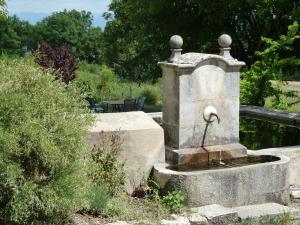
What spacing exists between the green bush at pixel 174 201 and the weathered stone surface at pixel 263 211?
78cm

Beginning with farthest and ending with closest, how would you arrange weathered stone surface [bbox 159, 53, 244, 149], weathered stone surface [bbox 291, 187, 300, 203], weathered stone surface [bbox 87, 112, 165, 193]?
weathered stone surface [bbox 291, 187, 300, 203]
weathered stone surface [bbox 159, 53, 244, 149]
weathered stone surface [bbox 87, 112, 165, 193]

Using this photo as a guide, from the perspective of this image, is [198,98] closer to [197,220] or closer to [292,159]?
[292,159]

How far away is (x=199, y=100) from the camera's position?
825 centimetres

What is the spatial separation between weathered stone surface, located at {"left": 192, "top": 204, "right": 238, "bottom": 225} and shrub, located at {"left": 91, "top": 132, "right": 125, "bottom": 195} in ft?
3.73

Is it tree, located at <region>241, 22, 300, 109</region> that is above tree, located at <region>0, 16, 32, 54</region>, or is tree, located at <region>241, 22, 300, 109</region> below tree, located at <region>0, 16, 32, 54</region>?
below

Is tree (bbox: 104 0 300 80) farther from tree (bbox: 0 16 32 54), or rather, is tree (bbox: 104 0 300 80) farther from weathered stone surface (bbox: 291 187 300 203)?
tree (bbox: 0 16 32 54)

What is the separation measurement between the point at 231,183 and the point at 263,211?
57 centimetres

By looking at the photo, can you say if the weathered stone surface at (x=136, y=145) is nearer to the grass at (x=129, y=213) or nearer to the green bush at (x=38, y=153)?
the grass at (x=129, y=213)

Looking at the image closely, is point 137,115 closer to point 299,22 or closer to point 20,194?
point 20,194

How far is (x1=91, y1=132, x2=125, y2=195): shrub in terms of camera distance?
7395mm

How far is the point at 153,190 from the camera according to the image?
765cm

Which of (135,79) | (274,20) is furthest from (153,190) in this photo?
(135,79)

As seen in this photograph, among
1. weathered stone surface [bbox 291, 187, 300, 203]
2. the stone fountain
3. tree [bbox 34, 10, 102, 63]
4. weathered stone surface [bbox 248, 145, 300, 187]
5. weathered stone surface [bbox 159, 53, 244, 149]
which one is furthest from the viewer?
tree [bbox 34, 10, 102, 63]

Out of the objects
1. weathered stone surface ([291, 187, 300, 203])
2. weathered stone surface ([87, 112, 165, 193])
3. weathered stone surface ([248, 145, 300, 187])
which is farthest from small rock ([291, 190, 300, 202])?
weathered stone surface ([87, 112, 165, 193])
